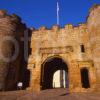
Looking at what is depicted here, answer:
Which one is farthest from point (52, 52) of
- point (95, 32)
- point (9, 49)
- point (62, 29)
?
point (95, 32)

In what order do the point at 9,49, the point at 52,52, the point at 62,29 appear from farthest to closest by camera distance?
the point at 62,29 < the point at 52,52 < the point at 9,49

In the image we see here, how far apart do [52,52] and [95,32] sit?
15.2ft

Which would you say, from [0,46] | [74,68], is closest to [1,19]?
[0,46]

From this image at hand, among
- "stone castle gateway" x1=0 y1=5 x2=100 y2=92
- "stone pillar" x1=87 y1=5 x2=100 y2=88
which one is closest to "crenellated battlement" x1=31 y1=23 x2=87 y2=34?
"stone castle gateway" x1=0 y1=5 x2=100 y2=92

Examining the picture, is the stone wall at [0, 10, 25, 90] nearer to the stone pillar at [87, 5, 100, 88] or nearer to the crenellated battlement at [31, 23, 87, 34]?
the crenellated battlement at [31, 23, 87, 34]

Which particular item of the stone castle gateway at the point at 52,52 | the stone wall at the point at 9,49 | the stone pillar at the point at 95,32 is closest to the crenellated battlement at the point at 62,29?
the stone castle gateway at the point at 52,52

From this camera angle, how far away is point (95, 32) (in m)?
16.1

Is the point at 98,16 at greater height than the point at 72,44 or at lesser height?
greater

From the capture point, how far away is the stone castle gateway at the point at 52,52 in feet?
52.2

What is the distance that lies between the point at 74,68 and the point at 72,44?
2465 mm

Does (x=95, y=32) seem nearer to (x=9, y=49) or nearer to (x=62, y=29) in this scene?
(x=62, y=29)

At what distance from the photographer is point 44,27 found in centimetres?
1881

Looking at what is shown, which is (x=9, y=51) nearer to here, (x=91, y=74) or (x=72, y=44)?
(x=72, y=44)

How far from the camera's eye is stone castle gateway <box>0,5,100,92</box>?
1590cm
